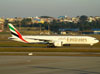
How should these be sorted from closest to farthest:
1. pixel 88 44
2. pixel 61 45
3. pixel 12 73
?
pixel 12 73 → pixel 61 45 → pixel 88 44

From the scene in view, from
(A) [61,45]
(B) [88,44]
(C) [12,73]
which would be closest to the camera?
(C) [12,73]

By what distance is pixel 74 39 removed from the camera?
5847cm

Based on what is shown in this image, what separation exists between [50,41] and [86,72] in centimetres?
3863

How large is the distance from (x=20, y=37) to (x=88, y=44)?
17.2 m

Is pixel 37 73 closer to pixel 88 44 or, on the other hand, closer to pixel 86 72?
pixel 86 72

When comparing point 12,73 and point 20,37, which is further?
point 20,37

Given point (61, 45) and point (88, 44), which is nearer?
point (61, 45)

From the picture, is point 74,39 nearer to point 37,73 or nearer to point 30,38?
point 30,38

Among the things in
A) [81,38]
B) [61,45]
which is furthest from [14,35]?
[81,38]

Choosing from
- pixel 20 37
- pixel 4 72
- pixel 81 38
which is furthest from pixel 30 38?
pixel 4 72

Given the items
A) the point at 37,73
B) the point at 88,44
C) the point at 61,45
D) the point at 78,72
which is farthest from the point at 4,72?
the point at 88,44

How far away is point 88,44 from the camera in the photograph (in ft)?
207

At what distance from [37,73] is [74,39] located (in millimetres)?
39793

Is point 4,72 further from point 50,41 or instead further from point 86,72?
point 50,41
